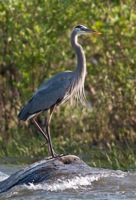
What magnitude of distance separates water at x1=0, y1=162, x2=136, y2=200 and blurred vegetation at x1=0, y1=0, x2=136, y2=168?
406cm

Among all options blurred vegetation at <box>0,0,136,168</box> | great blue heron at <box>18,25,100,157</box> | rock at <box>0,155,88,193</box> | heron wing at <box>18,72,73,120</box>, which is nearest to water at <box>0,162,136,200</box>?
rock at <box>0,155,88,193</box>

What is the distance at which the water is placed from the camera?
10.1 meters

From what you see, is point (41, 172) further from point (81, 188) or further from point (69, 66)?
point (69, 66)

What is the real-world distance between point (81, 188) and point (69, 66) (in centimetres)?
678

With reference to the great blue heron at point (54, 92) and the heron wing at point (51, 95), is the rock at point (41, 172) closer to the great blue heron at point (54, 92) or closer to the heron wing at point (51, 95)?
the great blue heron at point (54, 92)

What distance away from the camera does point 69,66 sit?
16984 millimetres

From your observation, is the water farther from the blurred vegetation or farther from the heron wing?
the blurred vegetation

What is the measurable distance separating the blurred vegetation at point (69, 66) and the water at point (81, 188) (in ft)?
13.3

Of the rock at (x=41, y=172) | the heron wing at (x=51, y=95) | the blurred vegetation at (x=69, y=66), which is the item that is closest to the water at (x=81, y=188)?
the rock at (x=41, y=172)

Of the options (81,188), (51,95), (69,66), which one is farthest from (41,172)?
(69,66)

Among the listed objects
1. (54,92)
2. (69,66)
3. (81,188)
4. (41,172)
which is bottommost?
(81,188)

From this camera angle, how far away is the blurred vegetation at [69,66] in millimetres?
15266

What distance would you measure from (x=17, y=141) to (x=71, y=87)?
3811 millimetres

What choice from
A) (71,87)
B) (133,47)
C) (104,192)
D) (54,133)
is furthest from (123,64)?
(104,192)
